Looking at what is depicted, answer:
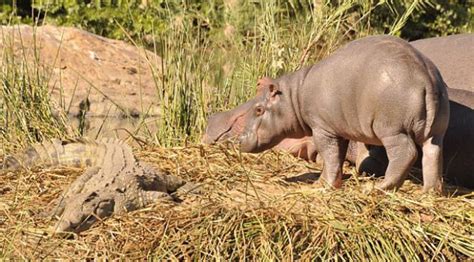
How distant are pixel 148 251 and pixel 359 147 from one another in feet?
6.75

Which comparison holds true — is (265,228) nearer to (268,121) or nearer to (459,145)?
(268,121)

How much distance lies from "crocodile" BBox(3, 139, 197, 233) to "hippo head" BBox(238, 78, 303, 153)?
1.71 ft

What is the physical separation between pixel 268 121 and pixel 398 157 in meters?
0.90

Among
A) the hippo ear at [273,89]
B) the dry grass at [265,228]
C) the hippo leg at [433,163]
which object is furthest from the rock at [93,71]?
the hippo leg at [433,163]

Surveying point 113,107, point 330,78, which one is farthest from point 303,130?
point 113,107

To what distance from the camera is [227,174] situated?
Result: 603 cm

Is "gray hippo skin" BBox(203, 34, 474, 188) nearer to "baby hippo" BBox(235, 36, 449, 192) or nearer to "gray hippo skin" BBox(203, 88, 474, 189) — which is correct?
"gray hippo skin" BBox(203, 88, 474, 189)

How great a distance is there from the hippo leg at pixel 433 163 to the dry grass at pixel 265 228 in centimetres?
11

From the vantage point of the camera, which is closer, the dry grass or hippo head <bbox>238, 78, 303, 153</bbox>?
the dry grass

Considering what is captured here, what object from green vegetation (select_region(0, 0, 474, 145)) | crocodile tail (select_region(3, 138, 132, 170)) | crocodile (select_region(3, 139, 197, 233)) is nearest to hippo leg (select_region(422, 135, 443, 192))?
crocodile (select_region(3, 139, 197, 233))

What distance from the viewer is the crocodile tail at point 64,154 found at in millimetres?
6254

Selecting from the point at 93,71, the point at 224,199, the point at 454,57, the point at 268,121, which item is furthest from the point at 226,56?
the point at 224,199

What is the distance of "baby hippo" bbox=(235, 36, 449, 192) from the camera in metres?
5.54

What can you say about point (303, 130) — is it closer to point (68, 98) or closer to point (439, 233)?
point (439, 233)
